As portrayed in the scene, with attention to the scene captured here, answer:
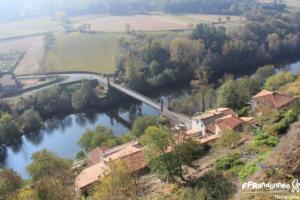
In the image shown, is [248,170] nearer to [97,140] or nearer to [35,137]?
[97,140]

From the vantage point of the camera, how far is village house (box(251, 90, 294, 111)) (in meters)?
36.1

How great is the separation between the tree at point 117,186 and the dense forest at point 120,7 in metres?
105

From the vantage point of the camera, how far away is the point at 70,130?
57.1m

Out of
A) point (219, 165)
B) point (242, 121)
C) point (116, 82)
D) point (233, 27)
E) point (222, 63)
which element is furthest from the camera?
point (233, 27)

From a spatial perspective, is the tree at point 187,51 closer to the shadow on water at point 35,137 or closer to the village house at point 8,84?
the village house at point 8,84

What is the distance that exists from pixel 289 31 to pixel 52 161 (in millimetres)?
76504

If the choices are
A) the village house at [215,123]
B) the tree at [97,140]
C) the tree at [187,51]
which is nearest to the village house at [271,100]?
the village house at [215,123]

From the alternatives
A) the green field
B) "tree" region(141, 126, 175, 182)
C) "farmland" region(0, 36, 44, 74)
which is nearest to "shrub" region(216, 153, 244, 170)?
"tree" region(141, 126, 175, 182)

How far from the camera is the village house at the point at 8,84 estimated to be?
7072 centimetres

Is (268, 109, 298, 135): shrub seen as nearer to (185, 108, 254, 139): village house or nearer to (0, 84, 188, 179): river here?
(185, 108, 254, 139): village house

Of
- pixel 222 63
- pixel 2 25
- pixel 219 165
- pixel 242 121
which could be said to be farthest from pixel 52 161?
pixel 2 25

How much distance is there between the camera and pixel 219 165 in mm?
22406

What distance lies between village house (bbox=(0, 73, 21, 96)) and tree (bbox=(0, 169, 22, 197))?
4314cm

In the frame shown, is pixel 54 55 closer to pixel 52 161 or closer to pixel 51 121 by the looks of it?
pixel 51 121
